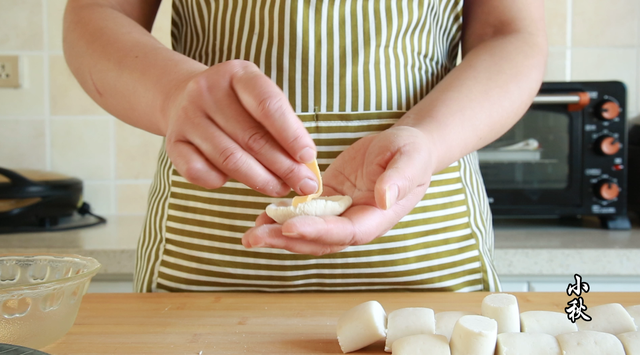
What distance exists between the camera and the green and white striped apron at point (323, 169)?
0.80 meters

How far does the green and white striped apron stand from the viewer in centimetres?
80

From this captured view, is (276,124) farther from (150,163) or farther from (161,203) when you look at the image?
(150,163)

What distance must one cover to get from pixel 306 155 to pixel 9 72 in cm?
146

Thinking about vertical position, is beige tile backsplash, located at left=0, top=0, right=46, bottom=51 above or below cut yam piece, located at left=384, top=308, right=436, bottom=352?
above

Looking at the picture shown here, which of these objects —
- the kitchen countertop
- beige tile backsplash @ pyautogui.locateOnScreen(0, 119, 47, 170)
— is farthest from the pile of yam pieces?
beige tile backsplash @ pyautogui.locateOnScreen(0, 119, 47, 170)

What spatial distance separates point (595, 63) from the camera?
165cm

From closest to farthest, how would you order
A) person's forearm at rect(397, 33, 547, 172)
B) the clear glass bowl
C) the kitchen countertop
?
the clear glass bowl → person's forearm at rect(397, 33, 547, 172) → the kitchen countertop

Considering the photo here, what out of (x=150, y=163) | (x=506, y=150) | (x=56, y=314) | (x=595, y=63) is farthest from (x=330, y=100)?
(x=595, y=63)

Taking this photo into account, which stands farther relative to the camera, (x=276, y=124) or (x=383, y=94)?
(x=383, y=94)

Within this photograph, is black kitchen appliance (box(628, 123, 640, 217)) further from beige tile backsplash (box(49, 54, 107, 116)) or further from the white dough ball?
beige tile backsplash (box(49, 54, 107, 116))

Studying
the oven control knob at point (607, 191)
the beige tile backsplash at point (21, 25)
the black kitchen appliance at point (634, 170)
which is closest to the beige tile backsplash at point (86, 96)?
the beige tile backsplash at point (21, 25)

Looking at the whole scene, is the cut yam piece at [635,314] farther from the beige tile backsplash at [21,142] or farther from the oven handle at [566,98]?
the beige tile backsplash at [21,142]

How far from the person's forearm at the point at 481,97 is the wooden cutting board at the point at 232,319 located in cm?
21

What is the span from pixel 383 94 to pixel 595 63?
110 centimetres
